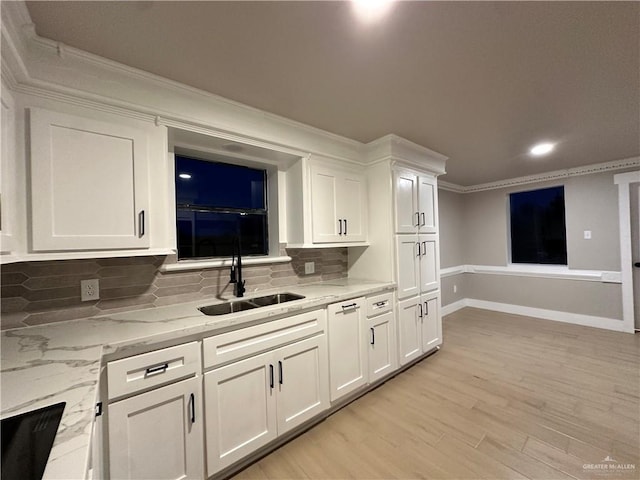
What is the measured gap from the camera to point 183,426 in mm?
1388

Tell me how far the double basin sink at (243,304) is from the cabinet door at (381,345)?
2.56 ft

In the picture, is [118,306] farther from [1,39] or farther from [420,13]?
[420,13]

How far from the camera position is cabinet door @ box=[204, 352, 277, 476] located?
1.48 m

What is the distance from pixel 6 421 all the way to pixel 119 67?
5.43ft

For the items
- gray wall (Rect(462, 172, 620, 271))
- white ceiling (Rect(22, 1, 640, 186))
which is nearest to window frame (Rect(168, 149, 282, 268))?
white ceiling (Rect(22, 1, 640, 186))

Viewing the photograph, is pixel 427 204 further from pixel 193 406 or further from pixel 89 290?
pixel 89 290

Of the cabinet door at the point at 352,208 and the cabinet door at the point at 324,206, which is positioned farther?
the cabinet door at the point at 352,208

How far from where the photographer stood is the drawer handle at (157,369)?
129cm

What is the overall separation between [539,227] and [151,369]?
5625 millimetres

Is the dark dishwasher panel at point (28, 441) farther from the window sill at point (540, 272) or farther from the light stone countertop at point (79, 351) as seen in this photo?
the window sill at point (540, 272)

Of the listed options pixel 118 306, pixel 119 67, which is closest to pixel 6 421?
pixel 118 306

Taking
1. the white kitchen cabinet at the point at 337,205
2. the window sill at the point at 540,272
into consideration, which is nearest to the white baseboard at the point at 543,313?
the window sill at the point at 540,272

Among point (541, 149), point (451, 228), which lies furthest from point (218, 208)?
point (451, 228)

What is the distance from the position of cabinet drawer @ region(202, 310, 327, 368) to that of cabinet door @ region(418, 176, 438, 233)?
5.58ft
